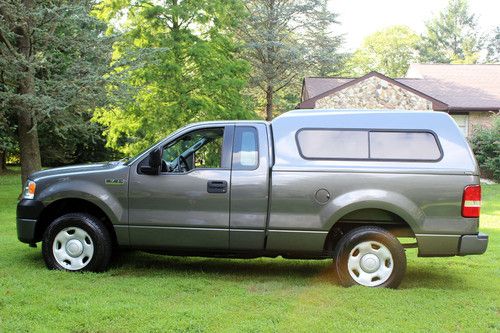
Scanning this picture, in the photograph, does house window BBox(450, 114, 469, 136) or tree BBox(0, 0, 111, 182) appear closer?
tree BBox(0, 0, 111, 182)

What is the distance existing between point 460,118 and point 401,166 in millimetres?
22375

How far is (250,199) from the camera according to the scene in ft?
20.2

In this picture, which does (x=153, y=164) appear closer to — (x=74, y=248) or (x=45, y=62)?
(x=74, y=248)

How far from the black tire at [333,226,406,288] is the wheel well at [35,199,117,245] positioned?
2731 millimetres

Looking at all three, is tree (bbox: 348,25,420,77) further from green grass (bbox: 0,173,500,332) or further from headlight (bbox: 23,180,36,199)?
headlight (bbox: 23,180,36,199)

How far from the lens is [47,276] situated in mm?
6180

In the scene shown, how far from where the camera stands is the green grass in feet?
15.6

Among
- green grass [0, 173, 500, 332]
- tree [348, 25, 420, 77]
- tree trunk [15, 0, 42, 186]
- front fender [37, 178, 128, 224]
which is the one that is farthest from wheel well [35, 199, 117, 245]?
tree [348, 25, 420, 77]

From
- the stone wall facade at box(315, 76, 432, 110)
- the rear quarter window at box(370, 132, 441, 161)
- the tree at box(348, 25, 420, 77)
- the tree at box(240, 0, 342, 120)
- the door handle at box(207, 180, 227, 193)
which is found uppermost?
the tree at box(348, 25, 420, 77)

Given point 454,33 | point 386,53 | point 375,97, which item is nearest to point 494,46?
point 454,33

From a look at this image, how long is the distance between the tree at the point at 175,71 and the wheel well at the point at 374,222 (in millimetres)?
12488

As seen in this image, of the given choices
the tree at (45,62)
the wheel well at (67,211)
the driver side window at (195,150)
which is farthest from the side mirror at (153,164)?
the tree at (45,62)

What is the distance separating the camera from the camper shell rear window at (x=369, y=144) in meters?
6.08

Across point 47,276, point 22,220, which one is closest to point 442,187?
point 47,276
